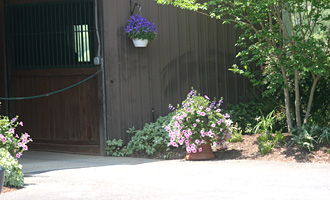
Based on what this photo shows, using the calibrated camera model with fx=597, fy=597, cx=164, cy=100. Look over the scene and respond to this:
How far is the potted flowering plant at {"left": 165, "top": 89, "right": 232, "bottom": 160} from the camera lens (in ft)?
34.5

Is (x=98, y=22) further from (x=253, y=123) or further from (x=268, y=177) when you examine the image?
(x=268, y=177)

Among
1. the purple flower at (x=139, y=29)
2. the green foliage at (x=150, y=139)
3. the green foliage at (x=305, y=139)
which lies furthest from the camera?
the purple flower at (x=139, y=29)

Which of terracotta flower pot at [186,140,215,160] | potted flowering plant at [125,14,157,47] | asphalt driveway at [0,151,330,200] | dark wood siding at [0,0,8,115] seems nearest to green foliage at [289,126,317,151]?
asphalt driveway at [0,151,330,200]

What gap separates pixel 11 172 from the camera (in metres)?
7.95

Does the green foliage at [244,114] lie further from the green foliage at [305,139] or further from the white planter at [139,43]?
the white planter at [139,43]

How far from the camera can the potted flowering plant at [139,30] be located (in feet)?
38.6

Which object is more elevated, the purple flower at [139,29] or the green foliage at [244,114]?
the purple flower at [139,29]

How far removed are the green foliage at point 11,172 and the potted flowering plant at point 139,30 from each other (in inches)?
175

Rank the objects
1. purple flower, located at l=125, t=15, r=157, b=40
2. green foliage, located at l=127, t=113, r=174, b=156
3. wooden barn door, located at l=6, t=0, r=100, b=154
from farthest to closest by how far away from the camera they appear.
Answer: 1. wooden barn door, located at l=6, t=0, r=100, b=154
2. purple flower, located at l=125, t=15, r=157, b=40
3. green foliage, located at l=127, t=113, r=174, b=156

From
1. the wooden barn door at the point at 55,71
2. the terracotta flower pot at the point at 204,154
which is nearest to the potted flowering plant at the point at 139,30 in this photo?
the wooden barn door at the point at 55,71

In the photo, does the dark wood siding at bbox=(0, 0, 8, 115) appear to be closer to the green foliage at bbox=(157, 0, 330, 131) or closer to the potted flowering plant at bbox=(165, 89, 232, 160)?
the green foliage at bbox=(157, 0, 330, 131)

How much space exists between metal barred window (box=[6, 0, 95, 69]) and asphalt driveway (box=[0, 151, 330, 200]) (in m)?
2.42

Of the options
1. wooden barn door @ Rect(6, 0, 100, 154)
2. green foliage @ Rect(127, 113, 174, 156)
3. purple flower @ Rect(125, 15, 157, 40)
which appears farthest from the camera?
wooden barn door @ Rect(6, 0, 100, 154)

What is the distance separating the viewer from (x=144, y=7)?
12398 millimetres
